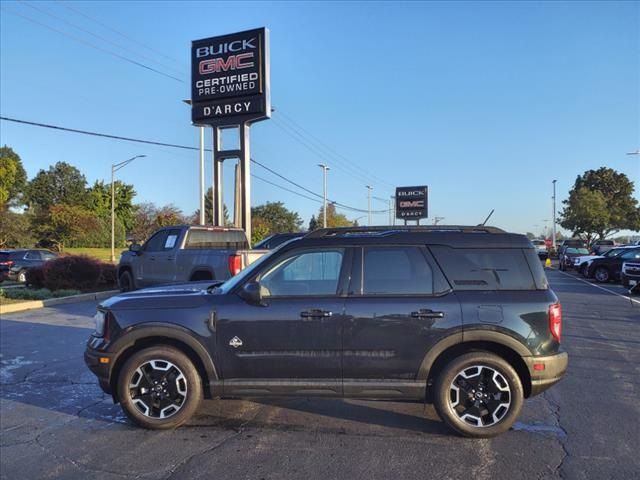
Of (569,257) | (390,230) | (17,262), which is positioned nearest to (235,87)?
(17,262)

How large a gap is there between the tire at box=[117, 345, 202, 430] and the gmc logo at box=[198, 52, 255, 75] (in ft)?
54.4

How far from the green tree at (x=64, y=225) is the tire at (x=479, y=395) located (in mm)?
57623

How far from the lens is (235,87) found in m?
20.0

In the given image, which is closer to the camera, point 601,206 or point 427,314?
point 427,314

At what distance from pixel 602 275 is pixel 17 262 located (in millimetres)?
25483

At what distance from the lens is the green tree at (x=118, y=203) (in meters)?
77.6

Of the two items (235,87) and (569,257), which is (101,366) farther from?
(569,257)

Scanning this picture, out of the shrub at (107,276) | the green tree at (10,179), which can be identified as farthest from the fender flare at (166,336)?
the green tree at (10,179)

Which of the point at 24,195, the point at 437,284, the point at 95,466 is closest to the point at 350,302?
the point at 437,284

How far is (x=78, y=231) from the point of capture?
56.3 m

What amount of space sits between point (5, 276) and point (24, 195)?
2974 inches

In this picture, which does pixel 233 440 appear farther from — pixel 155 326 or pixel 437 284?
pixel 437 284

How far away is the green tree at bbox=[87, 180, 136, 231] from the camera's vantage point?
77.6 m

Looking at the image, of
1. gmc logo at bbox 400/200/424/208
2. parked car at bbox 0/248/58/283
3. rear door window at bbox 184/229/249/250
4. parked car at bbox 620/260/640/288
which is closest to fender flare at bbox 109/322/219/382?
rear door window at bbox 184/229/249/250
